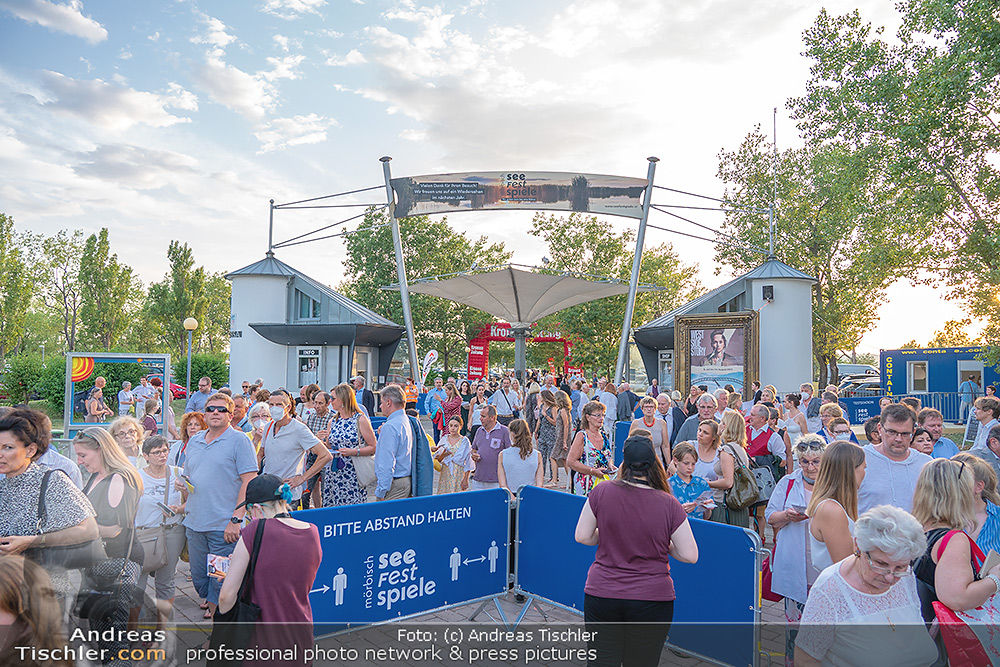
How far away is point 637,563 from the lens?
137 inches

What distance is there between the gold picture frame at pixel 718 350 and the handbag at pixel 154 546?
1924 cm

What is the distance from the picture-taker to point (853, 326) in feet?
124

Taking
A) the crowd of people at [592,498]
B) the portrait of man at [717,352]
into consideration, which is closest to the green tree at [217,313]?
the portrait of man at [717,352]

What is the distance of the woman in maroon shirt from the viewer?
3.45 metres

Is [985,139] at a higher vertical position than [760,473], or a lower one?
higher

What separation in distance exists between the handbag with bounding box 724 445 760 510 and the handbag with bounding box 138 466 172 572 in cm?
459

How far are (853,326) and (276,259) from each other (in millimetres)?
31066

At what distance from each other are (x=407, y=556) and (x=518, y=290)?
749 inches

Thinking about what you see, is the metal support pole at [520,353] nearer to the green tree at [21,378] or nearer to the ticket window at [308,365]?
the ticket window at [308,365]

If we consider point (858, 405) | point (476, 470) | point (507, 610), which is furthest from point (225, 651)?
point (858, 405)

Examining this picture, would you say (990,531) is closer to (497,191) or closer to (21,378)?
(497,191)

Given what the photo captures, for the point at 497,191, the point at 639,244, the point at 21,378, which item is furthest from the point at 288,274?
the point at 639,244

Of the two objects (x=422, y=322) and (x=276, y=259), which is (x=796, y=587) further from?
(x=422, y=322)

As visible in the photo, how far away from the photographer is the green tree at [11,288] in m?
32.5
